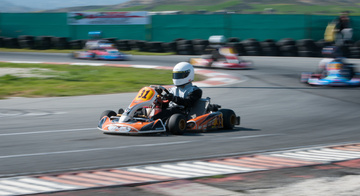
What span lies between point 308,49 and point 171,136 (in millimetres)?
15988

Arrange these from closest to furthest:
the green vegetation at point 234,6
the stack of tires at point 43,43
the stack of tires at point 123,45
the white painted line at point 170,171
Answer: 1. the white painted line at point 170,171
2. the stack of tires at point 123,45
3. the stack of tires at point 43,43
4. the green vegetation at point 234,6

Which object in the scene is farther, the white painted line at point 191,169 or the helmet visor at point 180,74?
the helmet visor at point 180,74

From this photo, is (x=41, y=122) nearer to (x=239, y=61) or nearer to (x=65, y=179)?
(x=65, y=179)

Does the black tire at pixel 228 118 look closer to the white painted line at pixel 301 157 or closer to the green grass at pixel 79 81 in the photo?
the white painted line at pixel 301 157

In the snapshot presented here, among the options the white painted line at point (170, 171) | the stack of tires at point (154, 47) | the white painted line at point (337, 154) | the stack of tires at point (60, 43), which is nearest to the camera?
the white painted line at point (170, 171)

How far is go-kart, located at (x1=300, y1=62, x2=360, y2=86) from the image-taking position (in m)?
14.1

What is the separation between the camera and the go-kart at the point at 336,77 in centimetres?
1408

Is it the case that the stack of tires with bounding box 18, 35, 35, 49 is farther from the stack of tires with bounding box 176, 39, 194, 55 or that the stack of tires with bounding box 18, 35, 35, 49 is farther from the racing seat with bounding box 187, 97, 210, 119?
the racing seat with bounding box 187, 97, 210, 119

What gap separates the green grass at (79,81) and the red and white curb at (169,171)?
725 cm

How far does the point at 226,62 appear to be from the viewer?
18469 millimetres

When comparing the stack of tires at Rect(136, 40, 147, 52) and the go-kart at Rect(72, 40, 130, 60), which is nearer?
the go-kart at Rect(72, 40, 130, 60)

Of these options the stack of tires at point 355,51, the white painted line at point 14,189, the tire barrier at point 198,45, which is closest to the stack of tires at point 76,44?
the tire barrier at point 198,45

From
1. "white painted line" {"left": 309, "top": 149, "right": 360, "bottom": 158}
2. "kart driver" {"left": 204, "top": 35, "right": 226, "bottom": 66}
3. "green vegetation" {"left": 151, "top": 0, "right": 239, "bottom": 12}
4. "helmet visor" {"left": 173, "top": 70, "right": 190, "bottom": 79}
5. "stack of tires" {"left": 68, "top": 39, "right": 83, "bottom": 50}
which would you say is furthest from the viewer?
"green vegetation" {"left": 151, "top": 0, "right": 239, "bottom": 12}

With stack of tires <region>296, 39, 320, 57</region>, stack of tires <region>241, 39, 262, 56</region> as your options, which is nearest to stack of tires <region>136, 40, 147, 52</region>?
stack of tires <region>241, 39, 262, 56</region>
